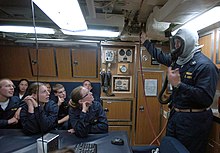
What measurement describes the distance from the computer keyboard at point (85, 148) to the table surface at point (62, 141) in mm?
42

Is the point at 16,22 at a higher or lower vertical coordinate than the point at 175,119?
higher

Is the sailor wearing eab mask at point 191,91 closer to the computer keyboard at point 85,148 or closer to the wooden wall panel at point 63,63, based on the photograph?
the computer keyboard at point 85,148

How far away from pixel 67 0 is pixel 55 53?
2.75 metres

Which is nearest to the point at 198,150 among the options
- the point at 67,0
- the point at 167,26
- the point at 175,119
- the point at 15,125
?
the point at 175,119

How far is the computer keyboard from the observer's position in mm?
1397

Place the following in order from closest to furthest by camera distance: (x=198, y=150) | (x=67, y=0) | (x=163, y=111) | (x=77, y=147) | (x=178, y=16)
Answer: (x=67, y=0) → (x=77, y=147) → (x=178, y=16) → (x=198, y=150) → (x=163, y=111)

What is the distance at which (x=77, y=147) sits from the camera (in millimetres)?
1475

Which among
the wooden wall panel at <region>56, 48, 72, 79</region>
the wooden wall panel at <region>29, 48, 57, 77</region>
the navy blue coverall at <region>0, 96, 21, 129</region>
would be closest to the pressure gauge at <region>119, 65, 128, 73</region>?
the wooden wall panel at <region>56, 48, 72, 79</region>

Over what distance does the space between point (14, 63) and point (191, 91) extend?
3583 millimetres

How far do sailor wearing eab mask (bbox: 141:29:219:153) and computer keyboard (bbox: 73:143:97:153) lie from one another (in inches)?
37.0

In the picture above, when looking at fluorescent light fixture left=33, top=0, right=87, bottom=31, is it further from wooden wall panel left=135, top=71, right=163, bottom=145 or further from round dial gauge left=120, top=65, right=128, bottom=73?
wooden wall panel left=135, top=71, right=163, bottom=145

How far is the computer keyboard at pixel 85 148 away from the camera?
1397 millimetres

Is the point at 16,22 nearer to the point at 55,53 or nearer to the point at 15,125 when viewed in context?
the point at 15,125

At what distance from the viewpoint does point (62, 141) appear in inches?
63.9
